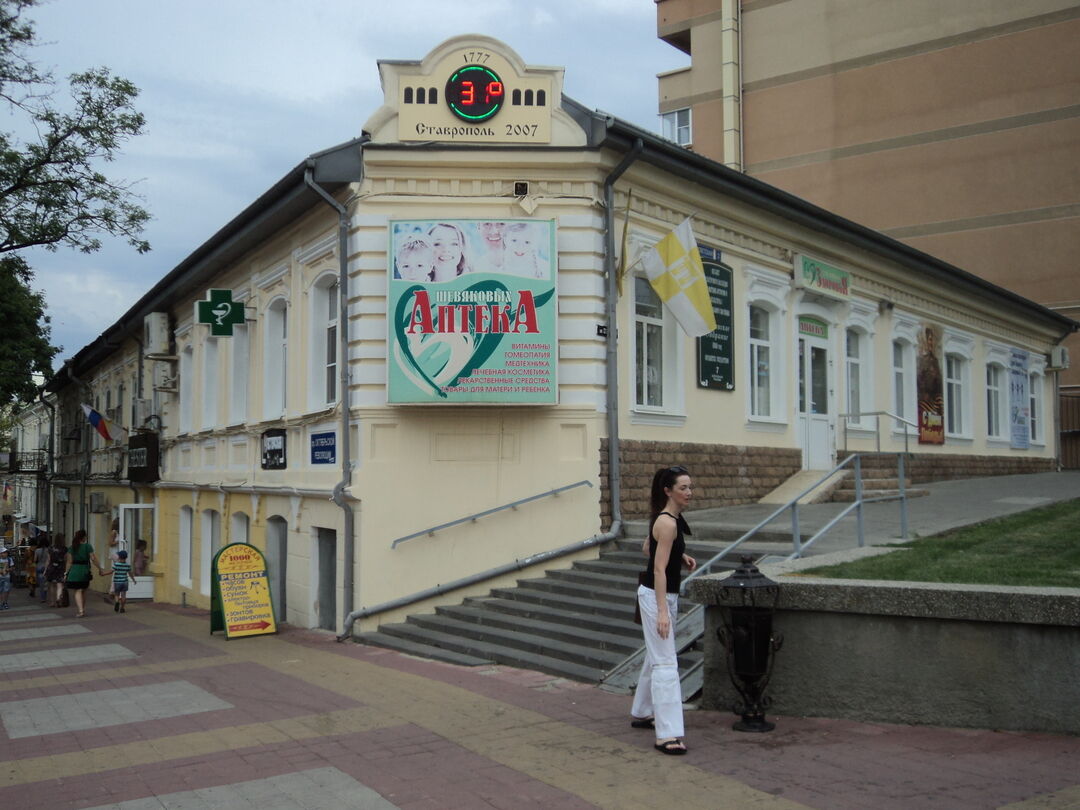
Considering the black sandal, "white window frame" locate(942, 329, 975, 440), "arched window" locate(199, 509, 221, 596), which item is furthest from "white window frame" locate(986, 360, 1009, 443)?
the black sandal

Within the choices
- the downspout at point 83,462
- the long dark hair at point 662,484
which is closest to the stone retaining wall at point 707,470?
the long dark hair at point 662,484

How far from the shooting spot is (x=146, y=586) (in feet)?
76.8

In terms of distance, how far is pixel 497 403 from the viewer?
503 inches

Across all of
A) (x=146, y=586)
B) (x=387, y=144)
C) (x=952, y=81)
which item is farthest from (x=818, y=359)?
(x=952, y=81)

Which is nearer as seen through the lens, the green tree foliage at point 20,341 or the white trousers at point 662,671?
the white trousers at point 662,671

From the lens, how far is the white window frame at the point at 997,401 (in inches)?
1024

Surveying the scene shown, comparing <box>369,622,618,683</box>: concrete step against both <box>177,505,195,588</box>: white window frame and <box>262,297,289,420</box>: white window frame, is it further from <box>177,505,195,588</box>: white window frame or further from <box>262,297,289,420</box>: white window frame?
<box>177,505,195,588</box>: white window frame

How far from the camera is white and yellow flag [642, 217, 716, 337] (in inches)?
542

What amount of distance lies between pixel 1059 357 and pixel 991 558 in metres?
22.4

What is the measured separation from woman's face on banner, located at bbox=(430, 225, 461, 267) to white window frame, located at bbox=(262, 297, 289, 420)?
5.20 meters

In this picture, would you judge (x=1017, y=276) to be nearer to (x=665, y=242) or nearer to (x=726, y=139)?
(x=726, y=139)

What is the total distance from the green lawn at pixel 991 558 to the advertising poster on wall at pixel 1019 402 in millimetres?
14693

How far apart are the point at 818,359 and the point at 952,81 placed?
18.3 m

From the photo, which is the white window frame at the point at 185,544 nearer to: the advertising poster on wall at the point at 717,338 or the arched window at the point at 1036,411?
the advertising poster on wall at the point at 717,338
